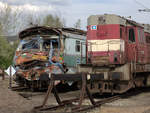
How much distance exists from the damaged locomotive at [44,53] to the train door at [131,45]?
2.49 metres

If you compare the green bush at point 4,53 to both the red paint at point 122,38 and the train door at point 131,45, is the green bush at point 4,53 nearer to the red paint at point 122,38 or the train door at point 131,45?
the red paint at point 122,38

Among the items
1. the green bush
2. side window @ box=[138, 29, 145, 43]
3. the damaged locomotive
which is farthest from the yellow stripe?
the green bush

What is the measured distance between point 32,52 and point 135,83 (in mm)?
6022

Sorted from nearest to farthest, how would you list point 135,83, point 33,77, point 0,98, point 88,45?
point 0,98
point 135,83
point 88,45
point 33,77

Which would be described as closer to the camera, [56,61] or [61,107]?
[61,107]

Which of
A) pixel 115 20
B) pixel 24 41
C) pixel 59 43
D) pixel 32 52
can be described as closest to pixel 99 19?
pixel 115 20

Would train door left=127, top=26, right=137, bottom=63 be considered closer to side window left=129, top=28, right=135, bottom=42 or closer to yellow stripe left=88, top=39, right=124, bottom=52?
side window left=129, top=28, right=135, bottom=42

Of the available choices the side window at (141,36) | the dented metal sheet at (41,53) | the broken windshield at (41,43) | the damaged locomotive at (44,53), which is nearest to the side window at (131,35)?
the side window at (141,36)

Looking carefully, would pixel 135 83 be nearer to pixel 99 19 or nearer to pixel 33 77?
pixel 99 19

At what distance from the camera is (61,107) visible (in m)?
8.30

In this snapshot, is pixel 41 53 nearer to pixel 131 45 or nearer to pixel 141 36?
pixel 131 45

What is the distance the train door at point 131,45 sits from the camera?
11602mm

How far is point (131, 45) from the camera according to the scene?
38.7 ft

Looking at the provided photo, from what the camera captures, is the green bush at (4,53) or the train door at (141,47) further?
the green bush at (4,53)
